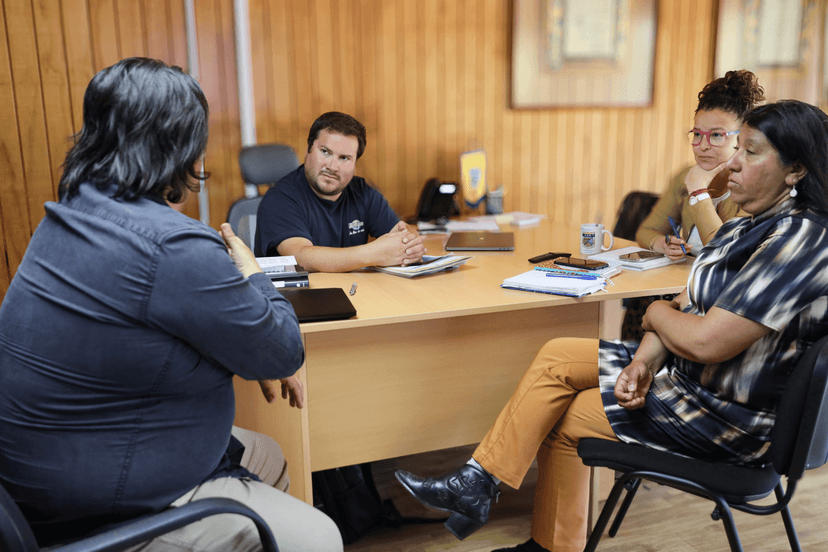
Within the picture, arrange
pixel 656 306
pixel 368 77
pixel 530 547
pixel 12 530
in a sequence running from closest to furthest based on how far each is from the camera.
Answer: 1. pixel 12 530
2. pixel 656 306
3. pixel 530 547
4. pixel 368 77

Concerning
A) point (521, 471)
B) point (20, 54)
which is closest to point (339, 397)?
point (521, 471)

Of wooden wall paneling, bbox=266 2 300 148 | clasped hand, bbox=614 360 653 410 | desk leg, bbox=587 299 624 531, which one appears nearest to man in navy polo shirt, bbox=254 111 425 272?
desk leg, bbox=587 299 624 531

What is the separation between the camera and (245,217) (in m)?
2.83

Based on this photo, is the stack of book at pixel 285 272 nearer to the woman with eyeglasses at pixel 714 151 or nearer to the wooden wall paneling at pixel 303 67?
the woman with eyeglasses at pixel 714 151

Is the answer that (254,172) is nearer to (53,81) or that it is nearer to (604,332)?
(53,81)

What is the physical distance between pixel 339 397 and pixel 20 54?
2.46 meters

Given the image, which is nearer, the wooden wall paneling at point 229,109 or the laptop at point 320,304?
the laptop at point 320,304

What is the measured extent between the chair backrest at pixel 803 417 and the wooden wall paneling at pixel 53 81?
9.95 feet

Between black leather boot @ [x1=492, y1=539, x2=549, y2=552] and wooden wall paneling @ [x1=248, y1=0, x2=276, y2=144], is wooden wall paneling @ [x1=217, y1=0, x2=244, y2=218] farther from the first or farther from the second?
black leather boot @ [x1=492, y1=539, x2=549, y2=552]

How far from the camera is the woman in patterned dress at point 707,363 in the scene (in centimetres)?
132

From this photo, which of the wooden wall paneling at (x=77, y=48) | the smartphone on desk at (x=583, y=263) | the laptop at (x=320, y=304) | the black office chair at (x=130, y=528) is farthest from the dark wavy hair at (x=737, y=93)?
the wooden wall paneling at (x=77, y=48)

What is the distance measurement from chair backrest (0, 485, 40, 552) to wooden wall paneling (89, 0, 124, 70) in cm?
276

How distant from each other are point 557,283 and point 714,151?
85 centimetres

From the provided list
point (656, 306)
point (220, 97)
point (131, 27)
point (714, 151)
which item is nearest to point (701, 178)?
point (714, 151)
